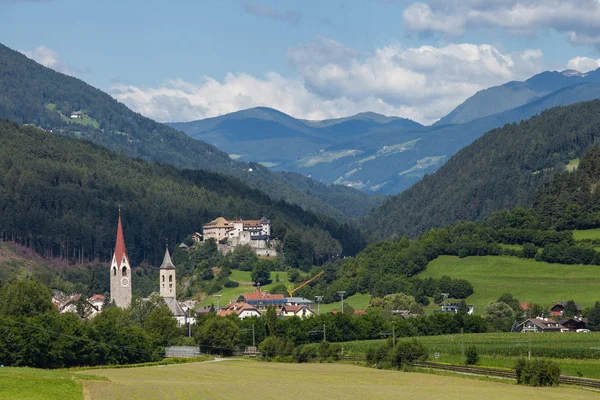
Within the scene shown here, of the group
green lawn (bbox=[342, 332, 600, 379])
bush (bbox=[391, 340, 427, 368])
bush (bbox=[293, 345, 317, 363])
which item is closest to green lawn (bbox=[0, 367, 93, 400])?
bush (bbox=[391, 340, 427, 368])

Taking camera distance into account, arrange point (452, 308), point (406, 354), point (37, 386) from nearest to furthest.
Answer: point (37, 386) < point (406, 354) < point (452, 308)

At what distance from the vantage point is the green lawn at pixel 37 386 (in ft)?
218

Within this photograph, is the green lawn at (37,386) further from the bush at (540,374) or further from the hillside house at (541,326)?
the hillside house at (541,326)

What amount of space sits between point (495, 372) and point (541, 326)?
66.5m

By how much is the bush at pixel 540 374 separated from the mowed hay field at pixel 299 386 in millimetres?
1600

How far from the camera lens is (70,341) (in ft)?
380

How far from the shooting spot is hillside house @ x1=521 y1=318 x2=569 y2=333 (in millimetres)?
160250

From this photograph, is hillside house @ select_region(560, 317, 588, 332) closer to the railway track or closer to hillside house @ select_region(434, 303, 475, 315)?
hillside house @ select_region(434, 303, 475, 315)

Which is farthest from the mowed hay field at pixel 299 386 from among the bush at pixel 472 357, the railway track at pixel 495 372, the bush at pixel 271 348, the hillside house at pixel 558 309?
the hillside house at pixel 558 309

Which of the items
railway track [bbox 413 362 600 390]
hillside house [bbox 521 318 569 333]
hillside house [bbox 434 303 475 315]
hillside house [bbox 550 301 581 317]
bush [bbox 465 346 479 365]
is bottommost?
railway track [bbox 413 362 600 390]

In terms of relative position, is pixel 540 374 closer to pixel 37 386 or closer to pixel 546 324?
pixel 37 386

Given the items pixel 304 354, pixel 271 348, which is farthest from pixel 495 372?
pixel 271 348

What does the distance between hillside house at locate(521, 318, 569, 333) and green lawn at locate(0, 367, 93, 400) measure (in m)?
92.4

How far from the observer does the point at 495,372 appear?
9700 cm
